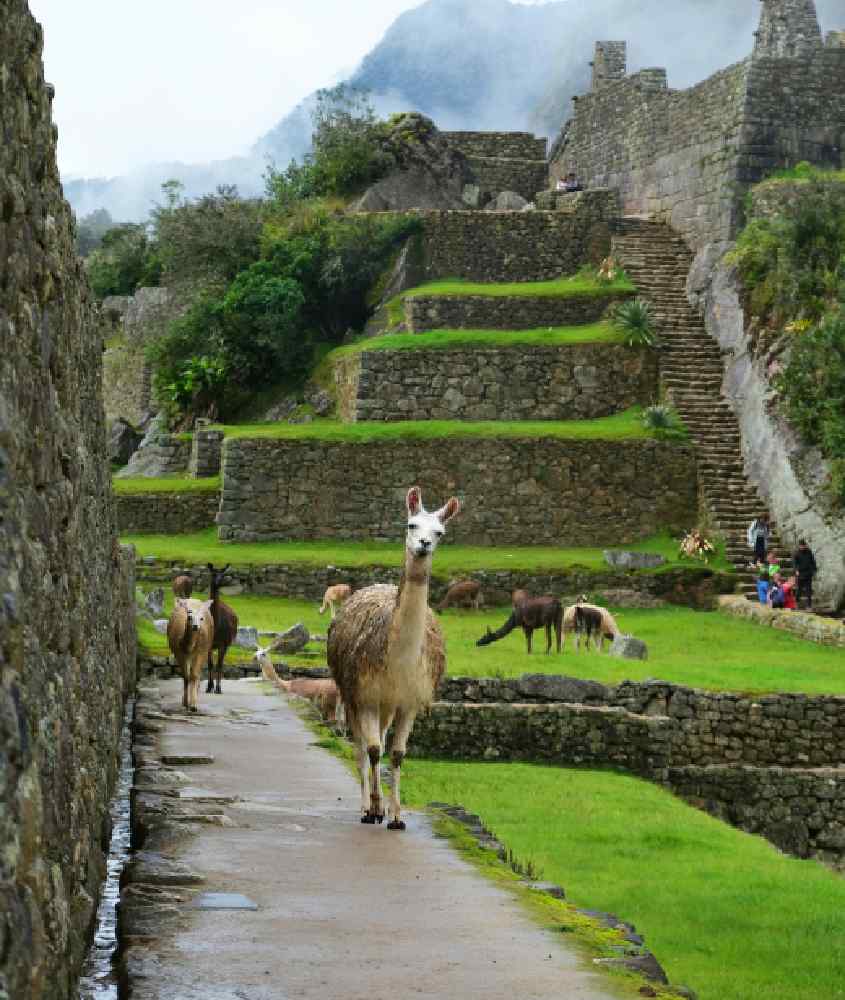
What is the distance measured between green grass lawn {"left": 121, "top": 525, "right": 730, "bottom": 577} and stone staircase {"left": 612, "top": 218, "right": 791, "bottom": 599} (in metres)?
0.94

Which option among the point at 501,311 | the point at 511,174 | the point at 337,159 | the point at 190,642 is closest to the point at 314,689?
the point at 190,642

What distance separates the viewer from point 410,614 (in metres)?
9.93

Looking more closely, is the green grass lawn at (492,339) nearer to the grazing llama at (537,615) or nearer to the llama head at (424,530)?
the grazing llama at (537,615)

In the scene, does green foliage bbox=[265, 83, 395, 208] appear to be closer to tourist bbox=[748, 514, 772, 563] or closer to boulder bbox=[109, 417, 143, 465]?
boulder bbox=[109, 417, 143, 465]

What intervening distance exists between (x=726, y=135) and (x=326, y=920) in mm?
33374

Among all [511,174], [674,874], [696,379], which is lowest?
[674,874]

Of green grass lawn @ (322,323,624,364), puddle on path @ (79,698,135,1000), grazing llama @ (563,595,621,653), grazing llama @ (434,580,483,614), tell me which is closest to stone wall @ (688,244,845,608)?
green grass lawn @ (322,323,624,364)

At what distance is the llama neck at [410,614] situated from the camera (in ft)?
32.3

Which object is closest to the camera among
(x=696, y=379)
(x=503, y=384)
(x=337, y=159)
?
(x=696, y=379)

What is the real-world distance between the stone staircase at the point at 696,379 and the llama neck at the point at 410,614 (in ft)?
67.9

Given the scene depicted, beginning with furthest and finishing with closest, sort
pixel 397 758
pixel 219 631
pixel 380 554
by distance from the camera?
pixel 380 554, pixel 219 631, pixel 397 758

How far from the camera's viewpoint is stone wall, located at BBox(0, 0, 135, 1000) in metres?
3.74

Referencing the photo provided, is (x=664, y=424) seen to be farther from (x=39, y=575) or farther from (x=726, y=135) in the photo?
(x=39, y=575)

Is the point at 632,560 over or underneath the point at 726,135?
underneath
